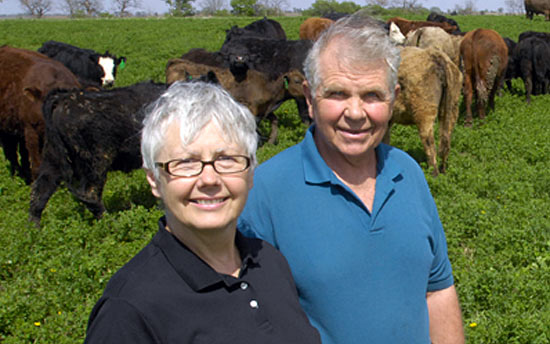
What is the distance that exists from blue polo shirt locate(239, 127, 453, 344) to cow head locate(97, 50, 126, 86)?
1204 centimetres

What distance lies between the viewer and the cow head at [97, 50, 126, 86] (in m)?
12.9

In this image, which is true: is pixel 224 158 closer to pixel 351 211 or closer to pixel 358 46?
pixel 351 211

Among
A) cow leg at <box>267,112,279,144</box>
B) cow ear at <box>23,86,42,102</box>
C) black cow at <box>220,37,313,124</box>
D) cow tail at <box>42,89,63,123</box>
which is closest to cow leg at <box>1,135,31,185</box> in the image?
cow ear at <box>23,86,42,102</box>

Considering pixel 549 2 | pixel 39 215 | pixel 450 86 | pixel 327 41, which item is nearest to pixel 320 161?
pixel 327 41

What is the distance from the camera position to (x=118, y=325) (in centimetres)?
125

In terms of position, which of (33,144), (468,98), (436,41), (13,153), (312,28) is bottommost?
(13,153)

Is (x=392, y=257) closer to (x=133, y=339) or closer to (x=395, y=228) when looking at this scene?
(x=395, y=228)

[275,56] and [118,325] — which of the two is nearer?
[118,325]

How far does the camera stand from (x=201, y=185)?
152 cm

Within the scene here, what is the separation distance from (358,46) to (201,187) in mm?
976

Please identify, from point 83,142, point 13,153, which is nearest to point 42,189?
point 83,142

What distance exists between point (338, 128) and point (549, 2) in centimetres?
4393

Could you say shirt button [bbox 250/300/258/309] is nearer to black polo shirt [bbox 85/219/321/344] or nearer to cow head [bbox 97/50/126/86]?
black polo shirt [bbox 85/219/321/344]

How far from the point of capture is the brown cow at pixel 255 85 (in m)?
9.52
